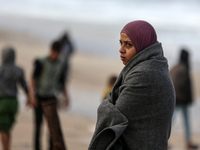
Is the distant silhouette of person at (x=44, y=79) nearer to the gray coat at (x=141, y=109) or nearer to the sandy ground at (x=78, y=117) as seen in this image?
the sandy ground at (x=78, y=117)

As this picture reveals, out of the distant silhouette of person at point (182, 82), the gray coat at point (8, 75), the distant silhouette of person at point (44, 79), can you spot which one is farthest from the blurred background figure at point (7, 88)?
the distant silhouette of person at point (182, 82)

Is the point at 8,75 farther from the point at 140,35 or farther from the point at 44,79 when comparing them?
the point at 140,35

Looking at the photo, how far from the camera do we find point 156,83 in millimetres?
3234

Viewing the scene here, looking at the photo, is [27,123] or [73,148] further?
[27,123]

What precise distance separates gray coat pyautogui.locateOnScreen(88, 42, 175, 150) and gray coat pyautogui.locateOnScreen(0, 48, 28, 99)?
311 centimetres

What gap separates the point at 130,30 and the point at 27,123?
21.5 ft

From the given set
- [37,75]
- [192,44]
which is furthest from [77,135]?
[192,44]

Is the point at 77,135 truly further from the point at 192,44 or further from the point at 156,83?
the point at 192,44

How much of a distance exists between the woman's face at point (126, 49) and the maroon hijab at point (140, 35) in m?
0.03

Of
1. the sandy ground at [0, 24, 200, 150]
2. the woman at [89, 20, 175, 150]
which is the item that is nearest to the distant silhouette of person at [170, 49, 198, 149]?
the sandy ground at [0, 24, 200, 150]

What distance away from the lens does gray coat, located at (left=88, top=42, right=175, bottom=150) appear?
323 cm

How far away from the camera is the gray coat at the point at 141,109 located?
3.23 metres

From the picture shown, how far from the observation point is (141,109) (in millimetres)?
3248

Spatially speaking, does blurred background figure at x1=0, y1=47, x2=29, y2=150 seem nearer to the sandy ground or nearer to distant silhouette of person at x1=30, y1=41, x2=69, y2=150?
distant silhouette of person at x1=30, y1=41, x2=69, y2=150
